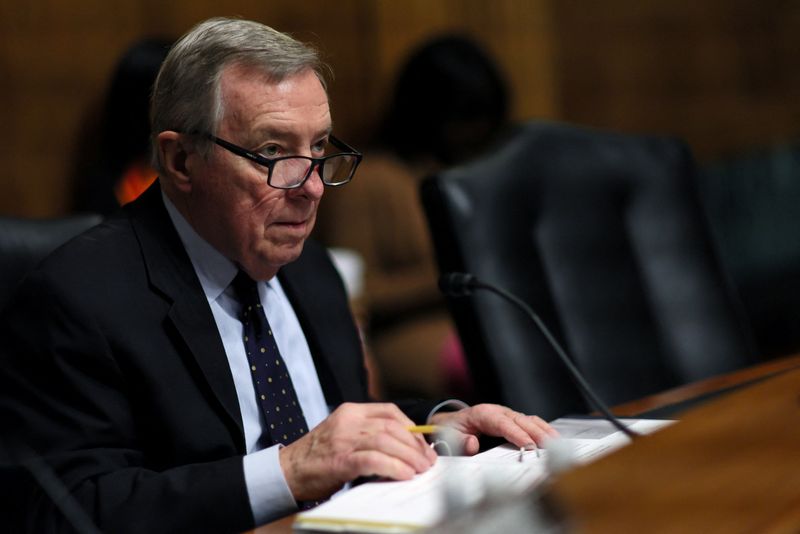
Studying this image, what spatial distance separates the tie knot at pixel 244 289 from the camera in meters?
1.41

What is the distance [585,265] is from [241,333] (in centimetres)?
71

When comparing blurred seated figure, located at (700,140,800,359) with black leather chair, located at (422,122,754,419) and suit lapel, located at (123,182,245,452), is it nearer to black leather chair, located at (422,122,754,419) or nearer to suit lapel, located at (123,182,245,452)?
black leather chair, located at (422,122,754,419)

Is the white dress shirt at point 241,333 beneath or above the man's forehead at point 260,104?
beneath

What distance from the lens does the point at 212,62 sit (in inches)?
52.4

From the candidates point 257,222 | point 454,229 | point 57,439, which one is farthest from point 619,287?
point 57,439

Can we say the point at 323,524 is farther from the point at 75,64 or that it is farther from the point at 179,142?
the point at 75,64

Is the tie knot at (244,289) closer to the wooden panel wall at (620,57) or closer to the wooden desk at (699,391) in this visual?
the wooden desk at (699,391)

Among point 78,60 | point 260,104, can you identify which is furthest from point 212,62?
point 78,60

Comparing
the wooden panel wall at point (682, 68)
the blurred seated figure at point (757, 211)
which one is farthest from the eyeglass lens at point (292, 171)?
the wooden panel wall at point (682, 68)

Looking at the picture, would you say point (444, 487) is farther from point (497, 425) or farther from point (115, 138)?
point (115, 138)

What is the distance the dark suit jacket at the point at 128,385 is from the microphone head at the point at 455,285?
0.35m

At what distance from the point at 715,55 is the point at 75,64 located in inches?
97.3

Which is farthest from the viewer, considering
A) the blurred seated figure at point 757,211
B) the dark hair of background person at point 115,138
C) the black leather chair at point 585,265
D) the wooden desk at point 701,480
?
the blurred seated figure at point 757,211

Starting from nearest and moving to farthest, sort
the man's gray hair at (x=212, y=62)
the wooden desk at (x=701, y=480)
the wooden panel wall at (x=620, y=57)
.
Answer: the wooden desk at (x=701, y=480)
the man's gray hair at (x=212, y=62)
the wooden panel wall at (x=620, y=57)
